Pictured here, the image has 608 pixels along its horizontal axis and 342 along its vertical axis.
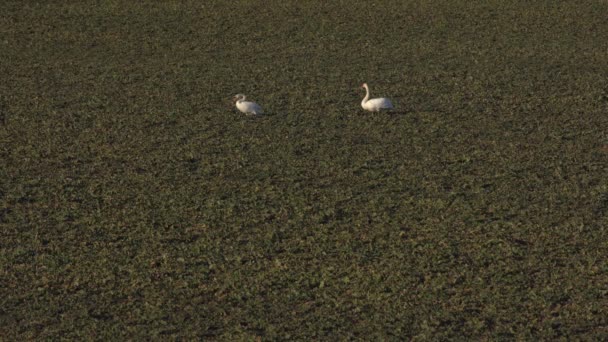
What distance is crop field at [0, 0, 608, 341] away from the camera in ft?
29.5

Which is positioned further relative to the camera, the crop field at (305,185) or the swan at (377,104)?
the swan at (377,104)

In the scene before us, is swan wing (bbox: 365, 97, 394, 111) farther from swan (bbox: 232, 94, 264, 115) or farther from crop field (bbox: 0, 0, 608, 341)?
swan (bbox: 232, 94, 264, 115)

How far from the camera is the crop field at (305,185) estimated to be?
899 cm

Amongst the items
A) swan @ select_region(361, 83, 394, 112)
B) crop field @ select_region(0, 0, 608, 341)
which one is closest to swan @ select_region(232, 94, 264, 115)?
crop field @ select_region(0, 0, 608, 341)

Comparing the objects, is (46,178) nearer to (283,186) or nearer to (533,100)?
(283,186)

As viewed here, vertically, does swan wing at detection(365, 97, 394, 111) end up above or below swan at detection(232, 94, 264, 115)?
below


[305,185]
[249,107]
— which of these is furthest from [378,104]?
[305,185]

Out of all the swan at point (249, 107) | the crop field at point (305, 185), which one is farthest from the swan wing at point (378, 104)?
the swan at point (249, 107)

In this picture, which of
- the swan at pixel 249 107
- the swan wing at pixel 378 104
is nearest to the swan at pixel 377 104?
the swan wing at pixel 378 104

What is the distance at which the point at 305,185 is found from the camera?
1231 cm

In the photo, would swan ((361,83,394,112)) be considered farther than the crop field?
Yes

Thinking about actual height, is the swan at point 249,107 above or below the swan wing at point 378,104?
above

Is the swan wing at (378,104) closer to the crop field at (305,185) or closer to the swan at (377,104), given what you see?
the swan at (377,104)

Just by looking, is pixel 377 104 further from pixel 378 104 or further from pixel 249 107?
pixel 249 107
